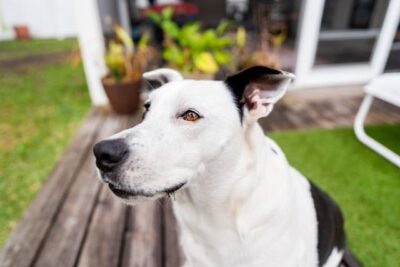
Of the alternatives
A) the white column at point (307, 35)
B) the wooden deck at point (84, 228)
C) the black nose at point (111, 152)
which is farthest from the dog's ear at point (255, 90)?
the white column at point (307, 35)

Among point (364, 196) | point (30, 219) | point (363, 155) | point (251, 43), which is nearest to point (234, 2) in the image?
point (251, 43)

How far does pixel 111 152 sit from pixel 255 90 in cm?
57

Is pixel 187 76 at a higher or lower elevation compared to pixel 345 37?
lower

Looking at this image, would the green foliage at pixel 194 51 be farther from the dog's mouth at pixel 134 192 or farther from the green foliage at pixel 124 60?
the dog's mouth at pixel 134 192

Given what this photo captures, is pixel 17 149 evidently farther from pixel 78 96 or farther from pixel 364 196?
pixel 364 196

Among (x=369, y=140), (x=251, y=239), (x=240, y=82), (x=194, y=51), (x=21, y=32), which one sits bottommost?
(x=369, y=140)

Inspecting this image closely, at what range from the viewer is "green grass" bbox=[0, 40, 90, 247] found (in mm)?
2377

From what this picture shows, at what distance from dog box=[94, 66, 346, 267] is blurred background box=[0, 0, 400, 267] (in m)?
0.78

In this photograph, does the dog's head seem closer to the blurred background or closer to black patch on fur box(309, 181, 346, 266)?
black patch on fur box(309, 181, 346, 266)

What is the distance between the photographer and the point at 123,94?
3463mm

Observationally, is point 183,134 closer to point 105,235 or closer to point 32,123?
point 105,235

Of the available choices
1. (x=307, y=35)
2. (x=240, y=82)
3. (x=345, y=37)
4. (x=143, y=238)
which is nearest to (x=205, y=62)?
(x=307, y=35)

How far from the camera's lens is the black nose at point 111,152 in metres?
0.87

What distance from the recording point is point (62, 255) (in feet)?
5.75
